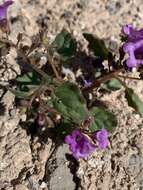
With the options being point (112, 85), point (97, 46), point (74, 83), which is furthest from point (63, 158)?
point (97, 46)

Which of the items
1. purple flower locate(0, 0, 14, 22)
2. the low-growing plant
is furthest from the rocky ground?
purple flower locate(0, 0, 14, 22)

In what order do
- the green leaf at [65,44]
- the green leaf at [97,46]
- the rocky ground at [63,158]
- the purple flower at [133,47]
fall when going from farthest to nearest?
the green leaf at [65,44]
the green leaf at [97,46]
the rocky ground at [63,158]
the purple flower at [133,47]

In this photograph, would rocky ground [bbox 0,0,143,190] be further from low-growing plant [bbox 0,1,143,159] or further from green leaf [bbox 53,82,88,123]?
green leaf [bbox 53,82,88,123]

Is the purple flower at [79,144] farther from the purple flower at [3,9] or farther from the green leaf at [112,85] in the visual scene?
the purple flower at [3,9]

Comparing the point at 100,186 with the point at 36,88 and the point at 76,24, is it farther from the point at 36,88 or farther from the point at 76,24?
the point at 76,24

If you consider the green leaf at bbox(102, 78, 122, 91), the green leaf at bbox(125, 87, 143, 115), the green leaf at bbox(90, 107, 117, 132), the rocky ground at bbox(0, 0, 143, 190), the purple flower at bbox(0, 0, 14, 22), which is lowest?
the rocky ground at bbox(0, 0, 143, 190)

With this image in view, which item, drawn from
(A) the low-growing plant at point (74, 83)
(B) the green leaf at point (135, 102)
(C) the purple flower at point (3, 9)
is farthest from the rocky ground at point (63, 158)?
(C) the purple flower at point (3, 9)

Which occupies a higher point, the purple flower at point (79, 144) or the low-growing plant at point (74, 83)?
the low-growing plant at point (74, 83)
